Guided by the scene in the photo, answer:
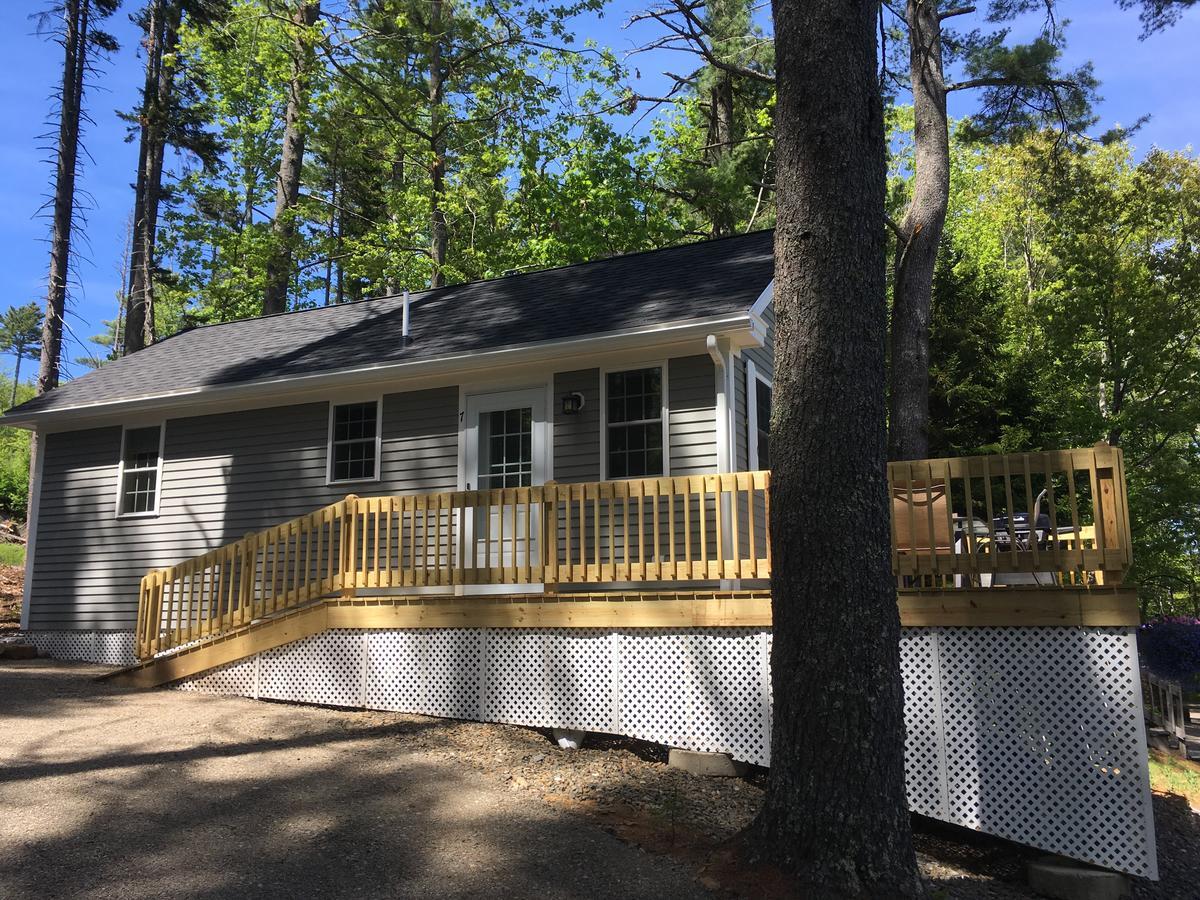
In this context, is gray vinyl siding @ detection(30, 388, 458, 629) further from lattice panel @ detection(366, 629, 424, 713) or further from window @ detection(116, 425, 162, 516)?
lattice panel @ detection(366, 629, 424, 713)

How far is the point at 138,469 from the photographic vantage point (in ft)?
37.2

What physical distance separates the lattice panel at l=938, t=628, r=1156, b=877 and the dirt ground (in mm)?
513

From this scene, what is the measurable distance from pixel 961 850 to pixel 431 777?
11.9 feet

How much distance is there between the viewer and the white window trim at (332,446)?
32.6 feet

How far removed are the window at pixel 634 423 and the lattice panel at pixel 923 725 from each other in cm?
334

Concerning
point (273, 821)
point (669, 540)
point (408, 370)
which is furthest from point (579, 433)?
point (273, 821)

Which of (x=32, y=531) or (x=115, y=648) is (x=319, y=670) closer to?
(x=115, y=648)

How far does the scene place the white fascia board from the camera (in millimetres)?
8133

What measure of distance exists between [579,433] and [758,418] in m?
2.03

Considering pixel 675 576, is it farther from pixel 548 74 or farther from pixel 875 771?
pixel 548 74

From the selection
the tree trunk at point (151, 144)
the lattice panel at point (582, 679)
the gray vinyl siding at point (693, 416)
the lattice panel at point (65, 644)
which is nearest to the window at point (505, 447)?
the gray vinyl siding at point (693, 416)

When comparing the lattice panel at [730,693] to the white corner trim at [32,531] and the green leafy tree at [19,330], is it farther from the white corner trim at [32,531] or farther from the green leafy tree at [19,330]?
the green leafy tree at [19,330]

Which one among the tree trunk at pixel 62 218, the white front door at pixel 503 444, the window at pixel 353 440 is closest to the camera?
the white front door at pixel 503 444

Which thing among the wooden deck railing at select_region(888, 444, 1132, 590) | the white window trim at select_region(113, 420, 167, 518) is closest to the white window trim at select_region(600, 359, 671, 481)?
the wooden deck railing at select_region(888, 444, 1132, 590)
